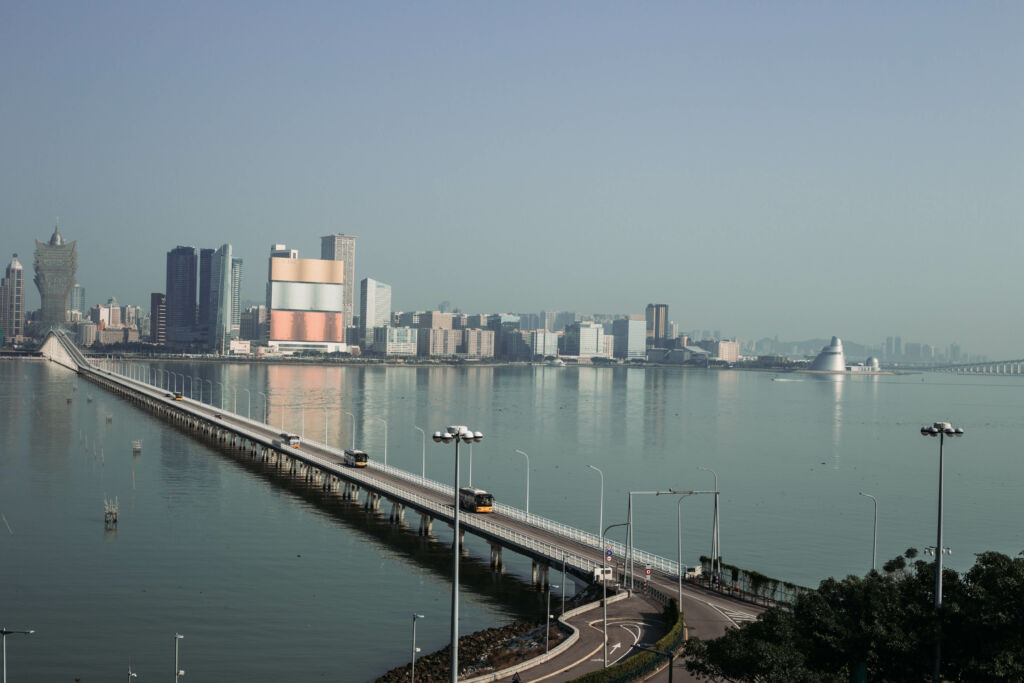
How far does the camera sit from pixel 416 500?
205 ft

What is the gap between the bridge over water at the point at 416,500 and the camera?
1889 inches

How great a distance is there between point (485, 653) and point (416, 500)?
84.7ft

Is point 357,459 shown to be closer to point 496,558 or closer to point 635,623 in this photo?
point 496,558

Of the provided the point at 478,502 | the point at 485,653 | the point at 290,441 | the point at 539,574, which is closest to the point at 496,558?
the point at 539,574

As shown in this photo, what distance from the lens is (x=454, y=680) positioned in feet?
79.0

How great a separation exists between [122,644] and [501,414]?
110 meters

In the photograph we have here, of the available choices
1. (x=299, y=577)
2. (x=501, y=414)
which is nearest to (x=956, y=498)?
(x=299, y=577)

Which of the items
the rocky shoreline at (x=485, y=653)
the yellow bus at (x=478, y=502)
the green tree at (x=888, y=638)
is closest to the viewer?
the green tree at (x=888, y=638)

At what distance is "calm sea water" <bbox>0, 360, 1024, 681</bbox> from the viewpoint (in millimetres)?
39969

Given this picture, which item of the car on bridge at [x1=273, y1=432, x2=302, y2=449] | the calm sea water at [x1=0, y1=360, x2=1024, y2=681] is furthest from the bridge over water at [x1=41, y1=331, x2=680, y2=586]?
the calm sea water at [x1=0, y1=360, x2=1024, y2=681]

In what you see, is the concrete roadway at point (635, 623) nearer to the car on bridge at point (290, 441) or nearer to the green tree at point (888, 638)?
the green tree at point (888, 638)

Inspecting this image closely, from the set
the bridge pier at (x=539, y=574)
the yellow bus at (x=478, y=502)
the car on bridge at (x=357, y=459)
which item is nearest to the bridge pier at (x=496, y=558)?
the bridge pier at (x=539, y=574)

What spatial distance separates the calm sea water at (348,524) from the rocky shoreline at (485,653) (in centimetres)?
179

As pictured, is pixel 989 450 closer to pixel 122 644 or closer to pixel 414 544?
pixel 414 544
